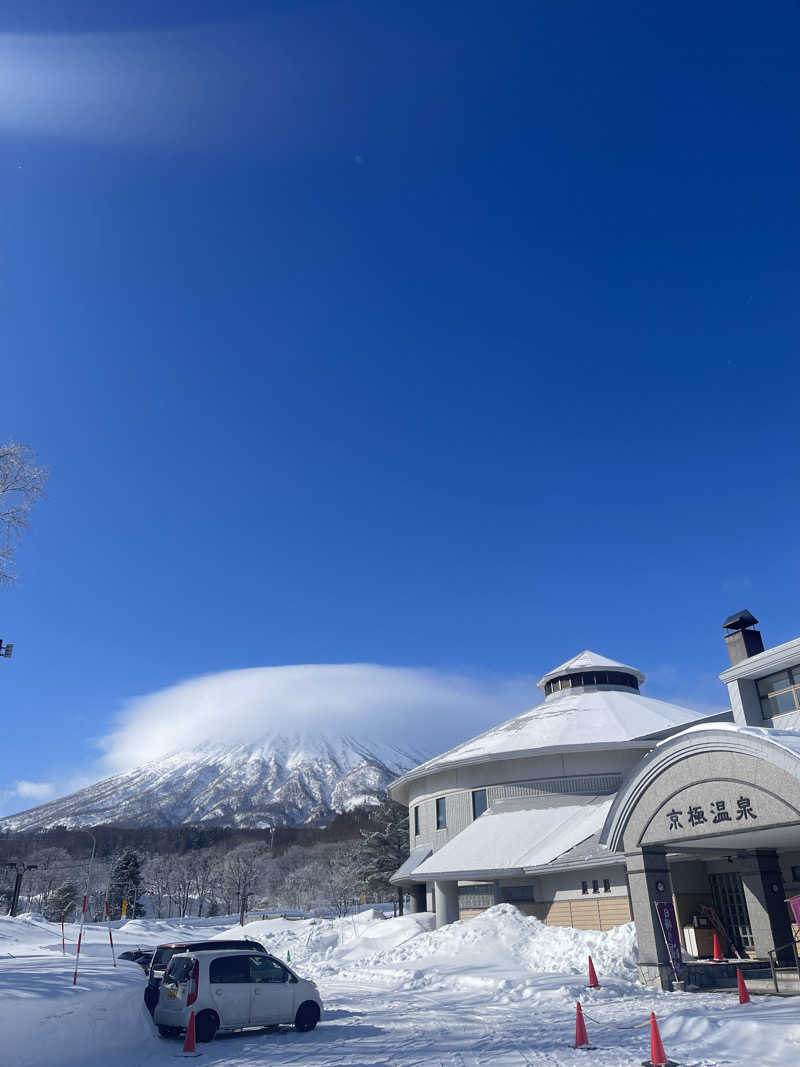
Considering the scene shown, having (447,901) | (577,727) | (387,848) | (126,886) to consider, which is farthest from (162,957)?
(126,886)

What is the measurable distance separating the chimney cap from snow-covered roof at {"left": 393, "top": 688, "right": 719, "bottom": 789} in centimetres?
933

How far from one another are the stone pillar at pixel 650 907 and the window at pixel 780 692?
7.48 metres

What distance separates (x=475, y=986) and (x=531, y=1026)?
682 cm

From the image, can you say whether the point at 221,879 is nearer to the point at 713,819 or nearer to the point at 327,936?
the point at 327,936

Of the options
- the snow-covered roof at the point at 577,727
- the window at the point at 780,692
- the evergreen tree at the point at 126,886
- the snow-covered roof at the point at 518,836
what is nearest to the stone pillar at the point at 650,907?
the window at the point at 780,692

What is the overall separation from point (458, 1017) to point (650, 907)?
221 inches

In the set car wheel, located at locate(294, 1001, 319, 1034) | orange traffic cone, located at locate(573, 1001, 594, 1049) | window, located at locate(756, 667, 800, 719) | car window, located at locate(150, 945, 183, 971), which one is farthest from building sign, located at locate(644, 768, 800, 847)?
car window, located at locate(150, 945, 183, 971)

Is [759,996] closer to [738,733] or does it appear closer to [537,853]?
[738,733]

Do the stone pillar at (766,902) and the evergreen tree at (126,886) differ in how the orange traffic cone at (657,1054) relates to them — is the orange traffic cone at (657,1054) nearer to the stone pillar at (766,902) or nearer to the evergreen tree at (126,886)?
the stone pillar at (766,902)

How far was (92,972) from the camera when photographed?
51.9ft

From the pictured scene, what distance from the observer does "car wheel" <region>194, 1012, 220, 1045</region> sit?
13109mm

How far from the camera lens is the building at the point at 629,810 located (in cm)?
1727

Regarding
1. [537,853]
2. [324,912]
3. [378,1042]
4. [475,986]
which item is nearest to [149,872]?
[324,912]

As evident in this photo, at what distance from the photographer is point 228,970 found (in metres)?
13.8
